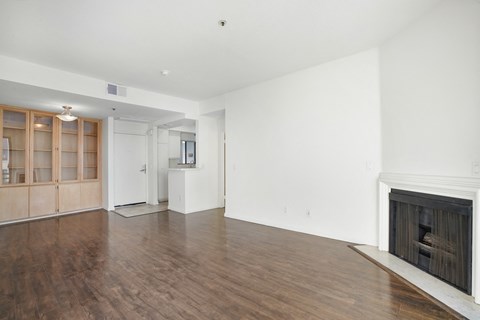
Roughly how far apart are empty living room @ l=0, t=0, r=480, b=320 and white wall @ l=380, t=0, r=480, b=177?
0.7 inches

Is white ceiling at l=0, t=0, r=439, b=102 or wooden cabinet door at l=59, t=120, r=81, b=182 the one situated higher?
white ceiling at l=0, t=0, r=439, b=102

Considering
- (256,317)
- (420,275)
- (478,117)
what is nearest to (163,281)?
(256,317)

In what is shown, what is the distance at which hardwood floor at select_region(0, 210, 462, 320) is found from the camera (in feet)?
6.32

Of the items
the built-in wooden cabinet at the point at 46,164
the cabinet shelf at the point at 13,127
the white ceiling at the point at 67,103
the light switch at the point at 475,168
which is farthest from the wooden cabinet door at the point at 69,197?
the light switch at the point at 475,168

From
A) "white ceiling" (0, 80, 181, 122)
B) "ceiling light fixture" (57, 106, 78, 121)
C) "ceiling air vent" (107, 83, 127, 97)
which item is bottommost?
"ceiling light fixture" (57, 106, 78, 121)

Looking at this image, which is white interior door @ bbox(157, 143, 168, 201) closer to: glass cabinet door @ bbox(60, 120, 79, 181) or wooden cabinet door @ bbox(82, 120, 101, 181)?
wooden cabinet door @ bbox(82, 120, 101, 181)

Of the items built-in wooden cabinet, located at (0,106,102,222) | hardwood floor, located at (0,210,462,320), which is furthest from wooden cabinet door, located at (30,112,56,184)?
hardwood floor, located at (0,210,462,320)

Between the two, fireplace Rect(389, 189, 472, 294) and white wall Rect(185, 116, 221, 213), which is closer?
fireplace Rect(389, 189, 472, 294)

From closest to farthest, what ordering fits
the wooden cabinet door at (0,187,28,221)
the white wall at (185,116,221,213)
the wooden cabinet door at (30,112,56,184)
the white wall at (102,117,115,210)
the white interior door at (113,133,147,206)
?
the wooden cabinet door at (0,187,28,221) → the wooden cabinet door at (30,112,56,184) → the white wall at (185,116,221,213) → the white wall at (102,117,115,210) → the white interior door at (113,133,147,206)

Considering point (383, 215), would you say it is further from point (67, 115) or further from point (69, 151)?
point (69, 151)

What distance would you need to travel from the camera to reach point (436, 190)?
93.2 inches

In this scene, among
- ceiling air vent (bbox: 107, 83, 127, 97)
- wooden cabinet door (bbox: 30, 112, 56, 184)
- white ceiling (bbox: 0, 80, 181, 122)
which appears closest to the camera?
white ceiling (bbox: 0, 80, 181, 122)

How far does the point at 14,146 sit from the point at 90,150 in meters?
1.52

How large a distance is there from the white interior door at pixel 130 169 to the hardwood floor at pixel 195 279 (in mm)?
2502
